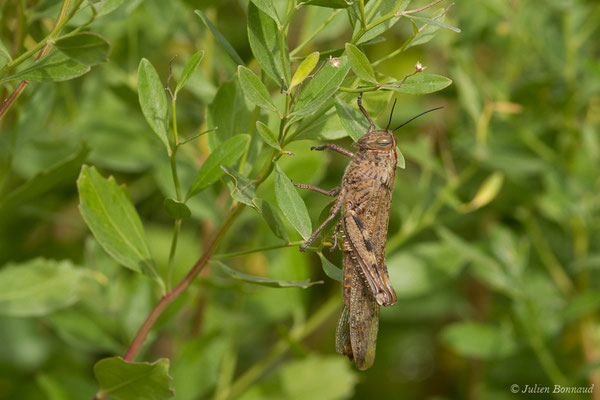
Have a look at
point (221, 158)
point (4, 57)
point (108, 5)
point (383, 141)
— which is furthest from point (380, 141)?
point (4, 57)

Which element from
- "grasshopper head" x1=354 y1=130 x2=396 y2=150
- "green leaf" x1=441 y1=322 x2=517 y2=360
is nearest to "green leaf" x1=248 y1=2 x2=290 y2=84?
"grasshopper head" x1=354 y1=130 x2=396 y2=150

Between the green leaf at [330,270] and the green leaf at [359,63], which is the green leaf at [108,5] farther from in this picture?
the green leaf at [330,270]

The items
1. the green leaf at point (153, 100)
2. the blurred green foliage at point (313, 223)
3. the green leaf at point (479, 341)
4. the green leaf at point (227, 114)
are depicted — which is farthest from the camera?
the green leaf at point (479, 341)

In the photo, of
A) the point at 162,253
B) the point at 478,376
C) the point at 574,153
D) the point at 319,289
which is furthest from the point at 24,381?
the point at 574,153

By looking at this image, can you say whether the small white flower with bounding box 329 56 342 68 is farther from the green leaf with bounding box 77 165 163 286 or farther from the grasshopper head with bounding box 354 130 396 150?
the grasshopper head with bounding box 354 130 396 150

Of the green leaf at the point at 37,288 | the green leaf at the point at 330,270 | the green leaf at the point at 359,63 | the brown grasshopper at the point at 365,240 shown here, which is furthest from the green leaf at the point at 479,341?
the green leaf at the point at 359,63

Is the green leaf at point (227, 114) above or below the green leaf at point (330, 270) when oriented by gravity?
above
